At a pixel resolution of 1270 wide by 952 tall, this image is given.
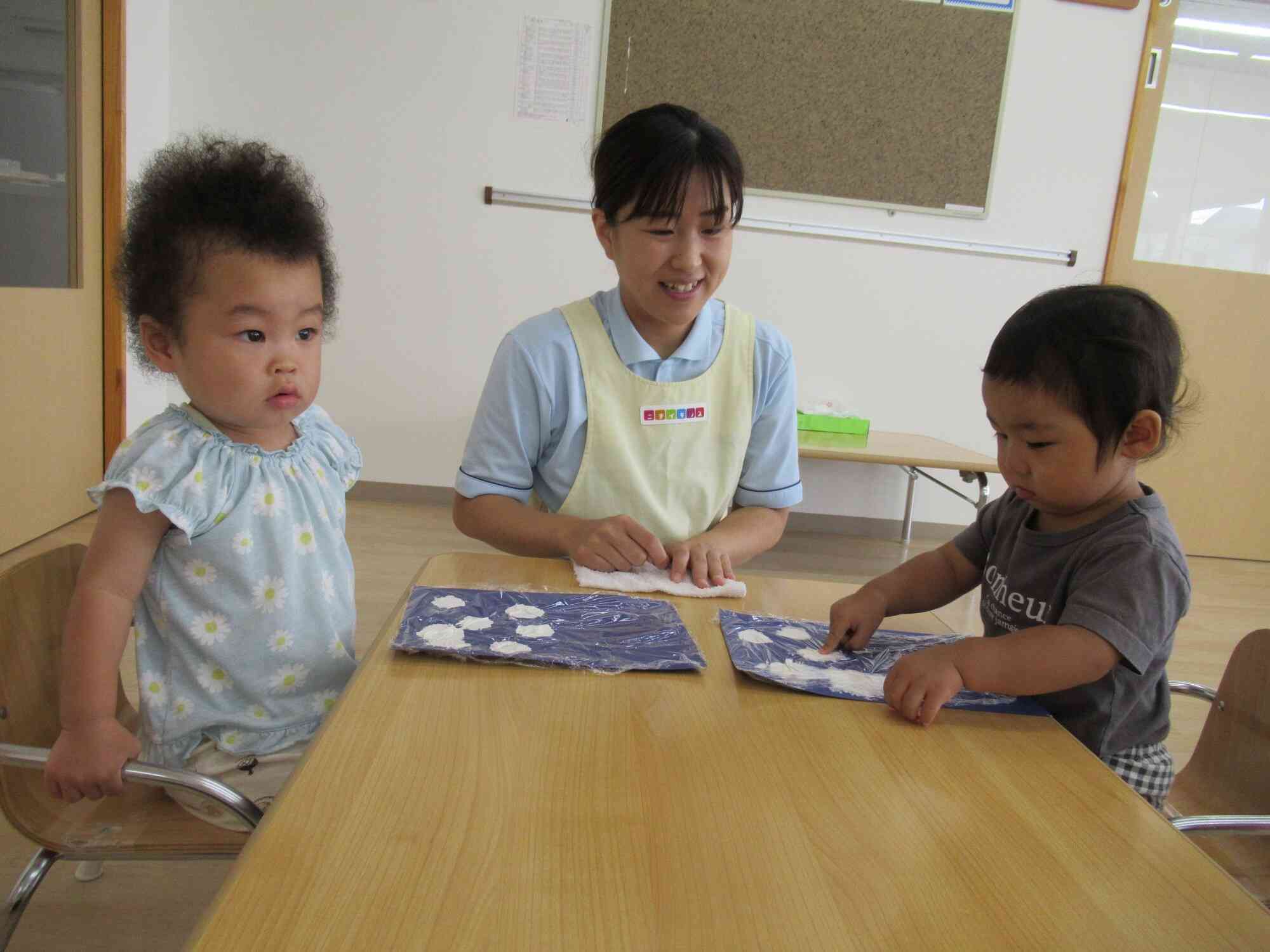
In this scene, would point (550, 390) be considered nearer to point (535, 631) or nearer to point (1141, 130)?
point (535, 631)

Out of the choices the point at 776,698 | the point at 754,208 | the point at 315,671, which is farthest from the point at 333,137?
the point at 776,698

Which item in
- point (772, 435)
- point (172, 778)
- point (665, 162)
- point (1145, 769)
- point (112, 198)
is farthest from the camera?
point (112, 198)

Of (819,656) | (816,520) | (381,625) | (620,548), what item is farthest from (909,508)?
(819,656)

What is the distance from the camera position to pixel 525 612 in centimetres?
95

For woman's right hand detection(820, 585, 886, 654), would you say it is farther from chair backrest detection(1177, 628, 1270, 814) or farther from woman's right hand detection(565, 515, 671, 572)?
chair backrest detection(1177, 628, 1270, 814)

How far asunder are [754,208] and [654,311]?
2797 mm

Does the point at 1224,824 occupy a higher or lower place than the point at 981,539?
lower

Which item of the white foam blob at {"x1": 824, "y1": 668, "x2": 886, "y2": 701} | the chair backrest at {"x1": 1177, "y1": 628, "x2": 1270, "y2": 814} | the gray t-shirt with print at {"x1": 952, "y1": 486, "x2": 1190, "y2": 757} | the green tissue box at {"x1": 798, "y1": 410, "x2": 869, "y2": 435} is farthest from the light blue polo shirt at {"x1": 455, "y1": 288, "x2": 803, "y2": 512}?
the green tissue box at {"x1": 798, "y1": 410, "x2": 869, "y2": 435}

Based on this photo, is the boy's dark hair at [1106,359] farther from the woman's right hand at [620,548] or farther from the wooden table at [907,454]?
the wooden table at [907,454]

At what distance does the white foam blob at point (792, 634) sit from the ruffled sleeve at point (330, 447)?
58 centimetres

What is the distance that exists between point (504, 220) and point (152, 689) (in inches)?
124

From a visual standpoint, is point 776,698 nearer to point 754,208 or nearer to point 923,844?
point 923,844

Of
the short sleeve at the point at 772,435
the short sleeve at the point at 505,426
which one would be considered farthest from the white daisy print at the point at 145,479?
the short sleeve at the point at 772,435

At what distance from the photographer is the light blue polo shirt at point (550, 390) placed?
1.34m
